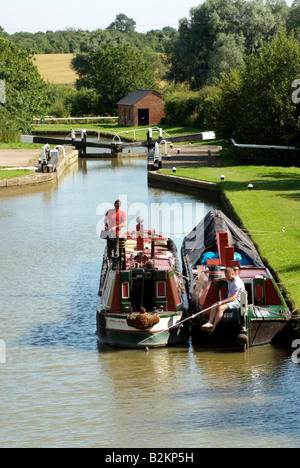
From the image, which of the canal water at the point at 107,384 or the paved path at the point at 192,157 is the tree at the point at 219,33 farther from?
the canal water at the point at 107,384

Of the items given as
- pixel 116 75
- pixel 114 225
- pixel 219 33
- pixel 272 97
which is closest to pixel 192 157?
pixel 272 97

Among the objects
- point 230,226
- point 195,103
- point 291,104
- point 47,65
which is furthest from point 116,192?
point 47,65

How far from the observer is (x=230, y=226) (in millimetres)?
20938

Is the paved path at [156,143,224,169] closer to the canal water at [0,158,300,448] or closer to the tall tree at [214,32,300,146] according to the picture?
the tall tree at [214,32,300,146]

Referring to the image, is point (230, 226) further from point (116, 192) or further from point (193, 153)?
point (193, 153)

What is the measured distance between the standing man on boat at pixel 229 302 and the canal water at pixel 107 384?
70 cm

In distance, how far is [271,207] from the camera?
28.8m

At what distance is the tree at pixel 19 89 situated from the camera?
63969 millimetres

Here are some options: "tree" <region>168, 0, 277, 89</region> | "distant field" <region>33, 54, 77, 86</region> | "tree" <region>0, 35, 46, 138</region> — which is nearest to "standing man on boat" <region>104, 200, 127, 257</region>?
"tree" <region>0, 35, 46, 138</region>

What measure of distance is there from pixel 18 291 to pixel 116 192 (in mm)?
18118

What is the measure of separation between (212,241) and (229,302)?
15.2 ft

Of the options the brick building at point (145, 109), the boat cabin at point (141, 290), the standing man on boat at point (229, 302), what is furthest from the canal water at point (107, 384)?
the brick building at point (145, 109)

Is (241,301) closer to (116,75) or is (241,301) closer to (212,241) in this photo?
(212,241)

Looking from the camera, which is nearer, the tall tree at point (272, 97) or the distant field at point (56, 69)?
the tall tree at point (272, 97)
